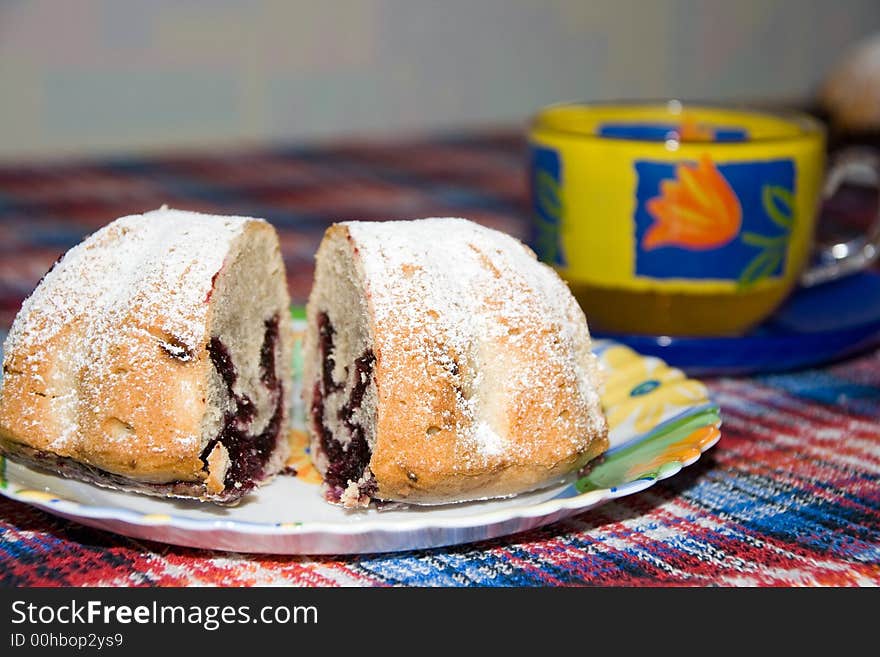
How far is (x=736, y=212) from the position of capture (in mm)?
1472

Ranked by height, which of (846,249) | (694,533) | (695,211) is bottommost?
(694,533)

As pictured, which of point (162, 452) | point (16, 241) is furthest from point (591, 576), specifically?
point (16, 241)

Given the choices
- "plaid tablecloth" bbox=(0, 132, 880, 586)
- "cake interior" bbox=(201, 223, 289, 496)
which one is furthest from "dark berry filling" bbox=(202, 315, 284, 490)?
"plaid tablecloth" bbox=(0, 132, 880, 586)

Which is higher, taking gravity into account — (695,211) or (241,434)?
(695,211)

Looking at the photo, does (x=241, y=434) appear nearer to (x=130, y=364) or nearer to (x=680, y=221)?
(x=130, y=364)

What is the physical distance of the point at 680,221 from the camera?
57.9 inches

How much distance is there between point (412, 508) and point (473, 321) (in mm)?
207

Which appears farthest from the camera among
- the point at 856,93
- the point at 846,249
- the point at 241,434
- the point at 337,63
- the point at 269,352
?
the point at 337,63

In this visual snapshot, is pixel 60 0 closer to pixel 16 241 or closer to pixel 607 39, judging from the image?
pixel 16 241

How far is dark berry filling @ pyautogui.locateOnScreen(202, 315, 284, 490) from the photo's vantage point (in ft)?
3.64

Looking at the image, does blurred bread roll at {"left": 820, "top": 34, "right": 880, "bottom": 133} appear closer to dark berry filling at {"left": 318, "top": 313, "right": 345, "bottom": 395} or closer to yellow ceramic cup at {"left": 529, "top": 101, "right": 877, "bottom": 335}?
yellow ceramic cup at {"left": 529, "top": 101, "right": 877, "bottom": 335}

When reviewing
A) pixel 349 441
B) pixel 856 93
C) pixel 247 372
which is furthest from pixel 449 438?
pixel 856 93

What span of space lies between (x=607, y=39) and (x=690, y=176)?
9.06 feet
